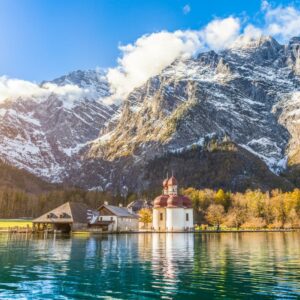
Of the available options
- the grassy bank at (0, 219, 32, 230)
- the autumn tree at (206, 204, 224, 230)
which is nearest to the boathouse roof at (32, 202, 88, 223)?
the grassy bank at (0, 219, 32, 230)

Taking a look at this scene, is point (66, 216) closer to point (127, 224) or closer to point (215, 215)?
point (127, 224)

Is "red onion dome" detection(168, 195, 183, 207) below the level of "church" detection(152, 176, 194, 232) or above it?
above

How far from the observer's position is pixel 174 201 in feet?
507

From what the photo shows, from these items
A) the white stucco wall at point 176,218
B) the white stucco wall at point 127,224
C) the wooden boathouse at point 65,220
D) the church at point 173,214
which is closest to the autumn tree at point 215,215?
the church at point 173,214

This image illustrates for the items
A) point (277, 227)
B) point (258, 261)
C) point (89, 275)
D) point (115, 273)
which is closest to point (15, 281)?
point (89, 275)

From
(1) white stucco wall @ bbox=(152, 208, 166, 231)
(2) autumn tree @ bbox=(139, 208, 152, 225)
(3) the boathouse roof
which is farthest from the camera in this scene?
(2) autumn tree @ bbox=(139, 208, 152, 225)

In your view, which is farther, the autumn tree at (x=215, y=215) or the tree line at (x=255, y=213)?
the autumn tree at (x=215, y=215)

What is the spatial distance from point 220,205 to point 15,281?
14805 centimetres

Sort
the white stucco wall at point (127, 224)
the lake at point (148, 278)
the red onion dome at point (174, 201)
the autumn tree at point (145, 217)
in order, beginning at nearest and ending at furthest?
the lake at point (148, 278)
the white stucco wall at point (127, 224)
the red onion dome at point (174, 201)
the autumn tree at point (145, 217)

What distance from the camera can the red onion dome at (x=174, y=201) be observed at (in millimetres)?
153137

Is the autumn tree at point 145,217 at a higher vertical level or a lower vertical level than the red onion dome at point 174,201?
lower

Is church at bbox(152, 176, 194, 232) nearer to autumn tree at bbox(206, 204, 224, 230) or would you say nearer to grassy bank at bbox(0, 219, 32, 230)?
autumn tree at bbox(206, 204, 224, 230)

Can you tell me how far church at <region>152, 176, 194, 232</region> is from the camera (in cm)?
15025

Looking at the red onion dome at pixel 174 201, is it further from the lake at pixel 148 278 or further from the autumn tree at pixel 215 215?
Answer: the lake at pixel 148 278
